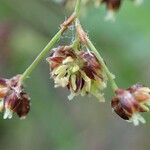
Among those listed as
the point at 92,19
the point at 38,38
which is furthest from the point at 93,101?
the point at 92,19

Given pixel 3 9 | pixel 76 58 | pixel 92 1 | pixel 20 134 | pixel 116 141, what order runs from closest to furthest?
pixel 76 58, pixel 92 1, pixel 3 9, pixel 20 134, pixel 116 141

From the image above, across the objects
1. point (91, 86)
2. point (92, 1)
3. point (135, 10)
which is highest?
point (135, 10)

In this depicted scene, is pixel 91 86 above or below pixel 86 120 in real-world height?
below

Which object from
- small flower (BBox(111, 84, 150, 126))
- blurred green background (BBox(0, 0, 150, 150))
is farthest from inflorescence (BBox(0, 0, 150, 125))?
blurred green background (BBox(0, 0, 150, 150))

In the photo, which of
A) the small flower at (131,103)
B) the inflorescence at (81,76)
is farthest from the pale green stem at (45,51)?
the small flower at (131,103)

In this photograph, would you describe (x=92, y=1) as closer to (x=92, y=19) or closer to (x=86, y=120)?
(x=92, y=19)

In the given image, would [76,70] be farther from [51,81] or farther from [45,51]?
[51,81]

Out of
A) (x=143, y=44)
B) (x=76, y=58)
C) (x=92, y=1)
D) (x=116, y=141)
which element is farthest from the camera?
(x=116, y=141)
